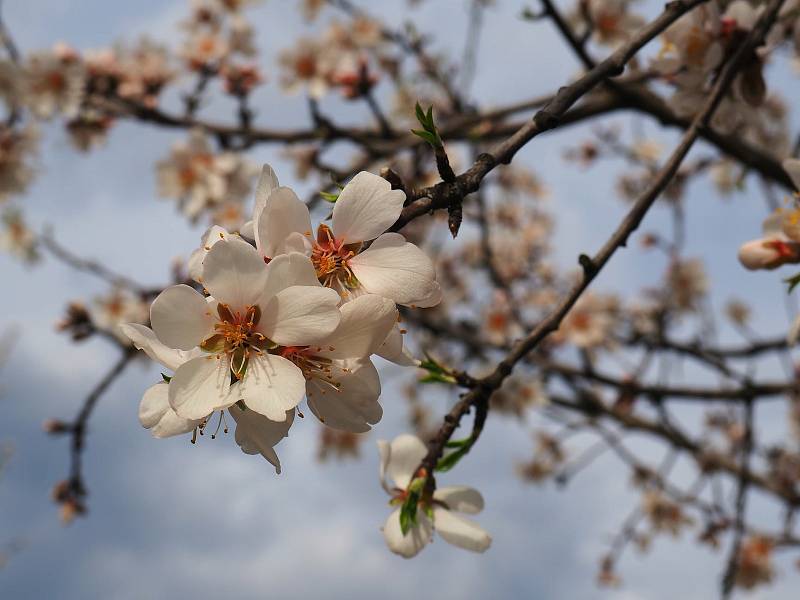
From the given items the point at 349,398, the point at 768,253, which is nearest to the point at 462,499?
the point at 349,398

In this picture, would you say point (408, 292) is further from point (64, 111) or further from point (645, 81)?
point (64, 111)

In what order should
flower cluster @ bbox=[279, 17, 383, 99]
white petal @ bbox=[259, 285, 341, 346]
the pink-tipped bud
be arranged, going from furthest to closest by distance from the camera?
flower cluster @ bbox=[279, 17, 383, 99] → the pink-tipped bud → white petal @ bbox=[259, 285, 341, 346]

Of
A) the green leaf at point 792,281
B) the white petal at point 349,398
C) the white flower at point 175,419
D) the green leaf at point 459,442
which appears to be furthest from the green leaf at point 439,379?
the green leaf at point 792,281

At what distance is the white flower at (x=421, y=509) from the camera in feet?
4.21

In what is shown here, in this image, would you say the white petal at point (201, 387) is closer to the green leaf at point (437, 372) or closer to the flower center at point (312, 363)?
the flower center at point (312, 363)

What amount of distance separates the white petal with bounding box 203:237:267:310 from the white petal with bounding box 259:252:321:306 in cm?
1

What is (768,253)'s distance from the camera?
1.50 m

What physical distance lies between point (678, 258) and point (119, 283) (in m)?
4.59

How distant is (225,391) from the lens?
972 mm

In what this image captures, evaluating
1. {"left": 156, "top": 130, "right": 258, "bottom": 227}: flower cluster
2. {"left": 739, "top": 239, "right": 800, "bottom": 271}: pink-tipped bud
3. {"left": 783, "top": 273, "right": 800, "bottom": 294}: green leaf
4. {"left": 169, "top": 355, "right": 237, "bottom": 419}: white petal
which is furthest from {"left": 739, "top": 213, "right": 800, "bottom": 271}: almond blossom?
{"left": 156, "top": 130, "right": 258, "bottom": 227}: flower cluster

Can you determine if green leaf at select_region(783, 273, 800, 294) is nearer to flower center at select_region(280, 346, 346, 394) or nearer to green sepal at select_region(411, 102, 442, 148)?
green sepal at select_region(411, 102, 442, 148)

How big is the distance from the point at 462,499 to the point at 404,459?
14 centimetres

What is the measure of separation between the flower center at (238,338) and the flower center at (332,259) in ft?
0.39

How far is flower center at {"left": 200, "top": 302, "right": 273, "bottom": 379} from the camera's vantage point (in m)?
1.01
